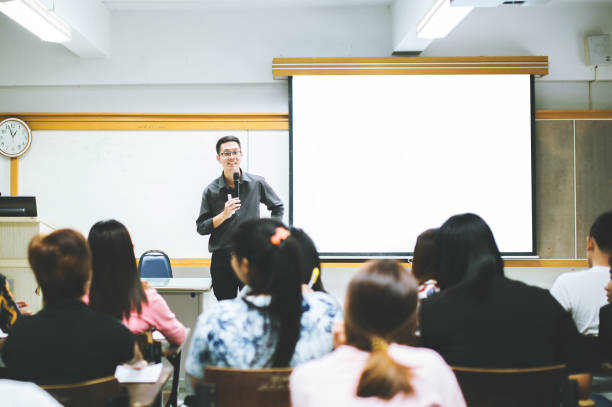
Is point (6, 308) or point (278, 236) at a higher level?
point (278, 236)

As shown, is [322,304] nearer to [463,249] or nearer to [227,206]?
[463,249]

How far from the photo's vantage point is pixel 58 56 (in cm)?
434

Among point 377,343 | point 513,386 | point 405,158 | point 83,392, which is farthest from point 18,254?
point 513,386

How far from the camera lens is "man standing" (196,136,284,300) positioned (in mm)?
3363

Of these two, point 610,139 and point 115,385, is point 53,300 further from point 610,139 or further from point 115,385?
point 610,139

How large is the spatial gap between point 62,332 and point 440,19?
3120 mm

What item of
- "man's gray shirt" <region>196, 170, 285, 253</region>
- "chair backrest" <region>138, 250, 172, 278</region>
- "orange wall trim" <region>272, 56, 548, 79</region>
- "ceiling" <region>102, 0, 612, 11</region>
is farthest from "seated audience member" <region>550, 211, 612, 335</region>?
"ceiling" <region>102, 0, 612, 11</region>

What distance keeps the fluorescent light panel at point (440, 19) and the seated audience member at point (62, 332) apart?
110 inches

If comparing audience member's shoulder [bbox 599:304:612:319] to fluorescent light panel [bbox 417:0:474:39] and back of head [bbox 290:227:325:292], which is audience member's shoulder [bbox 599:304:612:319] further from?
fluorescent light panel [bbox 417:0:474:39]

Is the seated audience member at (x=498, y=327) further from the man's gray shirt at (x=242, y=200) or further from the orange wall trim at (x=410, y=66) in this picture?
the orange wall trim at (x=410, y=66)

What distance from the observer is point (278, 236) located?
1.40m

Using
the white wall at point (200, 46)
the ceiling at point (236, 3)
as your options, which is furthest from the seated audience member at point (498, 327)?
the ceiling at point (236, 3)

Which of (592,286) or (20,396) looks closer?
(20,396)

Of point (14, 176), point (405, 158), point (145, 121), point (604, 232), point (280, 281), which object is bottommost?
point (280, 281)
